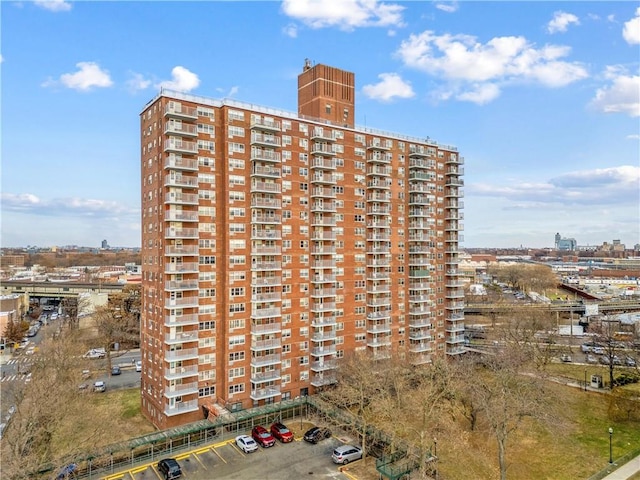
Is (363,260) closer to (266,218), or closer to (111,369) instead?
(266,218)

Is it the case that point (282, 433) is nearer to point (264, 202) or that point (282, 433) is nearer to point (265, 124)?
point (264, 202)

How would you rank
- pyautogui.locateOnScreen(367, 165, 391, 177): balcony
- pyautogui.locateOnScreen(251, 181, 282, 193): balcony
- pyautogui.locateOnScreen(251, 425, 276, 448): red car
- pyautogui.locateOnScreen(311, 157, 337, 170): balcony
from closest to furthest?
1. pyautogui.locateOnScreen(251, 425, 276, 448): red car
2. pyautogui.locateOnScreen(251, 181, 282, 193): balcony
3. pyautogui.locateOnScreen(311, 157, 337, 170): balcony
4. pyautogui.locateOnScreen(367, 165, 391, 177): balcony

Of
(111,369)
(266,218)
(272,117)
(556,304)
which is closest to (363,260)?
(266,218)

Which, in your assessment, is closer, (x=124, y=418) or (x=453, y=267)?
(x=124, y=418)

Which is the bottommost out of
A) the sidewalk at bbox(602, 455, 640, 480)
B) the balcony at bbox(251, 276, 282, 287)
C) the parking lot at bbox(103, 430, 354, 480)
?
the sidewalk at bbox(602, 455, 640, 480)

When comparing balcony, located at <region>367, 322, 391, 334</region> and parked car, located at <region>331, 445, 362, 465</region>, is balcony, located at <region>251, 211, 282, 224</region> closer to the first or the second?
balcony, located at <region>367, 322, 391, 334</region>

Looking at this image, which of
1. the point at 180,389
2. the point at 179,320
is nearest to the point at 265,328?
the point at 179,320

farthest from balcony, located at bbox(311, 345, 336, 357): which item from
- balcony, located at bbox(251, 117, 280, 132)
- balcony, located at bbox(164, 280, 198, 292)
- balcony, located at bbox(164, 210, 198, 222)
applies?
balcony, located at bbox(251, 117, 280, 132)
